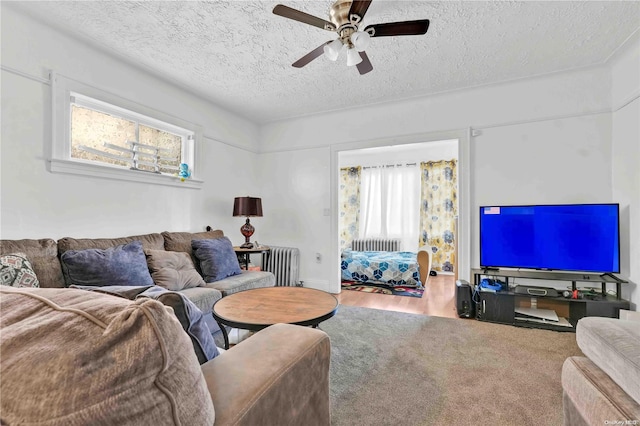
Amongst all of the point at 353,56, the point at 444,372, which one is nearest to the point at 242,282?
the point at 444,372

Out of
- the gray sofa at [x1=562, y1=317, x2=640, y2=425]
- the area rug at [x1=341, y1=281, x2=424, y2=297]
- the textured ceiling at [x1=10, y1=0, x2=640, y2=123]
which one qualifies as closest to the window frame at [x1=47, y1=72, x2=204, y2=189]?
the textured ceiling at [x1=10, y1=0, x2=640, y2=123]

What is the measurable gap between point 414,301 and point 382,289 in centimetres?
71

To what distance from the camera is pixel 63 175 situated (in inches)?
95.7

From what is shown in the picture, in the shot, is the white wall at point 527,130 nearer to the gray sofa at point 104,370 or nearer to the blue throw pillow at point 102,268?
the blue throw pillow at point 102,268

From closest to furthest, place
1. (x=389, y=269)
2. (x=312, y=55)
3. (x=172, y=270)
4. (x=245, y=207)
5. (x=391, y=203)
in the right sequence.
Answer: (x=312, y=55)
(x=172, y=270)
(x=245, y=207)
(x=389, y=269)
(x=391, y=203)

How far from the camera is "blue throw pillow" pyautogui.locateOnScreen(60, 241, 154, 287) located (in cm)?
208

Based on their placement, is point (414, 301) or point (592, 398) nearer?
point (592, 398)

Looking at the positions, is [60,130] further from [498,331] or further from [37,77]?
[498,331]

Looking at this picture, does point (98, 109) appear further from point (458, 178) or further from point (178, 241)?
point (458, 178)

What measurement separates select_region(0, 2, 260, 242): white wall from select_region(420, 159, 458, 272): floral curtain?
421 centimetres

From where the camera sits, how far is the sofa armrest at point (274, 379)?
76 centimetres

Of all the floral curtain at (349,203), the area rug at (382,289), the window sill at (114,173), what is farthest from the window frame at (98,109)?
the floral curtain at (349,203)

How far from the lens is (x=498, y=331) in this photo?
2729 mm

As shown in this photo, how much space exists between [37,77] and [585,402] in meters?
3.79
